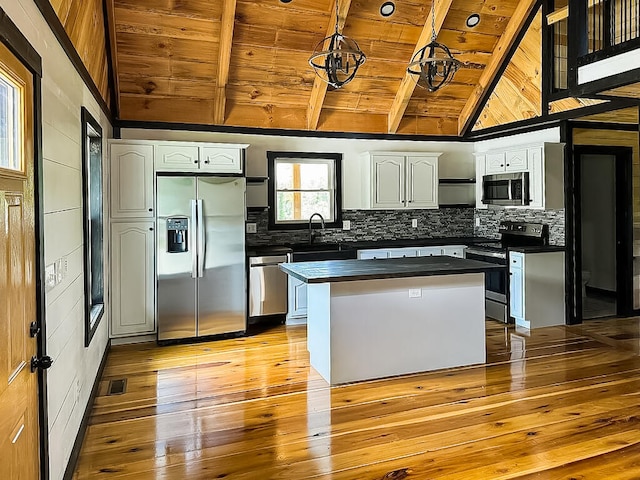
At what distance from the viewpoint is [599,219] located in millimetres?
7574

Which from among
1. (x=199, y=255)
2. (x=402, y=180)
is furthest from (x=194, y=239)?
(x=402, y=180)

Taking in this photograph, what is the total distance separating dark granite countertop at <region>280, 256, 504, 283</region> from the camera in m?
4.03

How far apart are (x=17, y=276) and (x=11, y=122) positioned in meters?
0.59

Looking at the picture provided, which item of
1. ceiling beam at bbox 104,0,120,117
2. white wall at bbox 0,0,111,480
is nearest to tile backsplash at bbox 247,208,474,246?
ceiling beam at bbox 104,0,120,117

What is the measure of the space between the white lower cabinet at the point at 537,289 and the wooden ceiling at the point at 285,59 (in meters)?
2.35

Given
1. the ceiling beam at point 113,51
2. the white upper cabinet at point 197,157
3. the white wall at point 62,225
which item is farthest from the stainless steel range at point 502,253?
the ceiling beam at point 113,51

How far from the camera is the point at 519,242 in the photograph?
6.65m

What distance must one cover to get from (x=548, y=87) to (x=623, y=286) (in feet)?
9.12

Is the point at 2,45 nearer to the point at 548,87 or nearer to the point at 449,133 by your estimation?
the point at 548,87

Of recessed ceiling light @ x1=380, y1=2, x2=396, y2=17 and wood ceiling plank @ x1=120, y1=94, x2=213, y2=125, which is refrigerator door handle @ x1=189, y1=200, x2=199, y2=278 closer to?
wood ceiling plank @ x1=120, y1=94, x2=213, y2=125

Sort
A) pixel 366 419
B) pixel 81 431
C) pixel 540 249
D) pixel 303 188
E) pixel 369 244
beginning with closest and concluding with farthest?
pixel 81 431, pixel 366 419, pixel 540 249, pixel 369 244, pixel 303 188

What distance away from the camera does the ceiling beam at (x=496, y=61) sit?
5934 mm

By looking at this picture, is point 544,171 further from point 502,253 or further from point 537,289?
point 537,289

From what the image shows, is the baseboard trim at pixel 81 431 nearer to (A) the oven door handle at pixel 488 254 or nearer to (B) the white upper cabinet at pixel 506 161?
(A) the oven door handle at pixel 488 254
